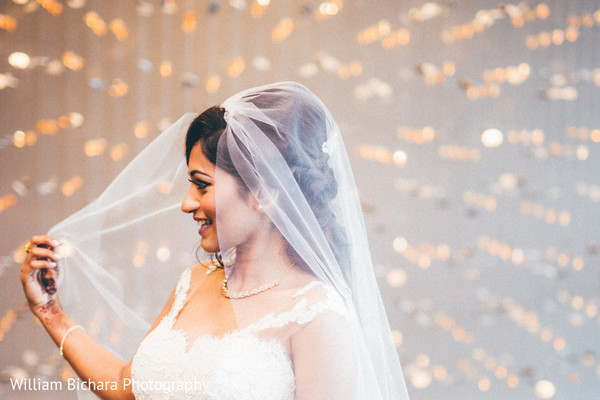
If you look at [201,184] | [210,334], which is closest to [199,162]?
[201,184]

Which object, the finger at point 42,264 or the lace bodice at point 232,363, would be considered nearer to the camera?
the lace bodice at point 232,363

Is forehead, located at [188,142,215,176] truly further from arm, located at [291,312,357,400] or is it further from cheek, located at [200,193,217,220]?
arm, located at [291,312,357,400]

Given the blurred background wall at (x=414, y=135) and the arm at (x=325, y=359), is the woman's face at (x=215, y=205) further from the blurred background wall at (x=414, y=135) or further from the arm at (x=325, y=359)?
the blurred background wall at (x=414, y=135)

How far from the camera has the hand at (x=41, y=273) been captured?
1.13 m

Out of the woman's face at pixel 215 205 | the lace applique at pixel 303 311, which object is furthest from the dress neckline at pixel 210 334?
the woman's face at pixel 215 205

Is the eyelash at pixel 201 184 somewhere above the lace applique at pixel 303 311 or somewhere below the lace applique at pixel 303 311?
above

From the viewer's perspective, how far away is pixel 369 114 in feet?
6.88

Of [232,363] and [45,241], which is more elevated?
[45,241]

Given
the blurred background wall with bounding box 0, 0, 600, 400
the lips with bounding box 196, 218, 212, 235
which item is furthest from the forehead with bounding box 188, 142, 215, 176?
the blurred background wall with bounding box 0, 0, 600, 400

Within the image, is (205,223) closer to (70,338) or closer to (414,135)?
(70,338)

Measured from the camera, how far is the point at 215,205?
1016mm

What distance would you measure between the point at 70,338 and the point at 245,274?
0.49 m

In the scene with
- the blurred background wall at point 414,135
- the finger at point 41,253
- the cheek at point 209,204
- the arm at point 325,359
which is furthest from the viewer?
the blurred background wall at point 414,135

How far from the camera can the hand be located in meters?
1.13
